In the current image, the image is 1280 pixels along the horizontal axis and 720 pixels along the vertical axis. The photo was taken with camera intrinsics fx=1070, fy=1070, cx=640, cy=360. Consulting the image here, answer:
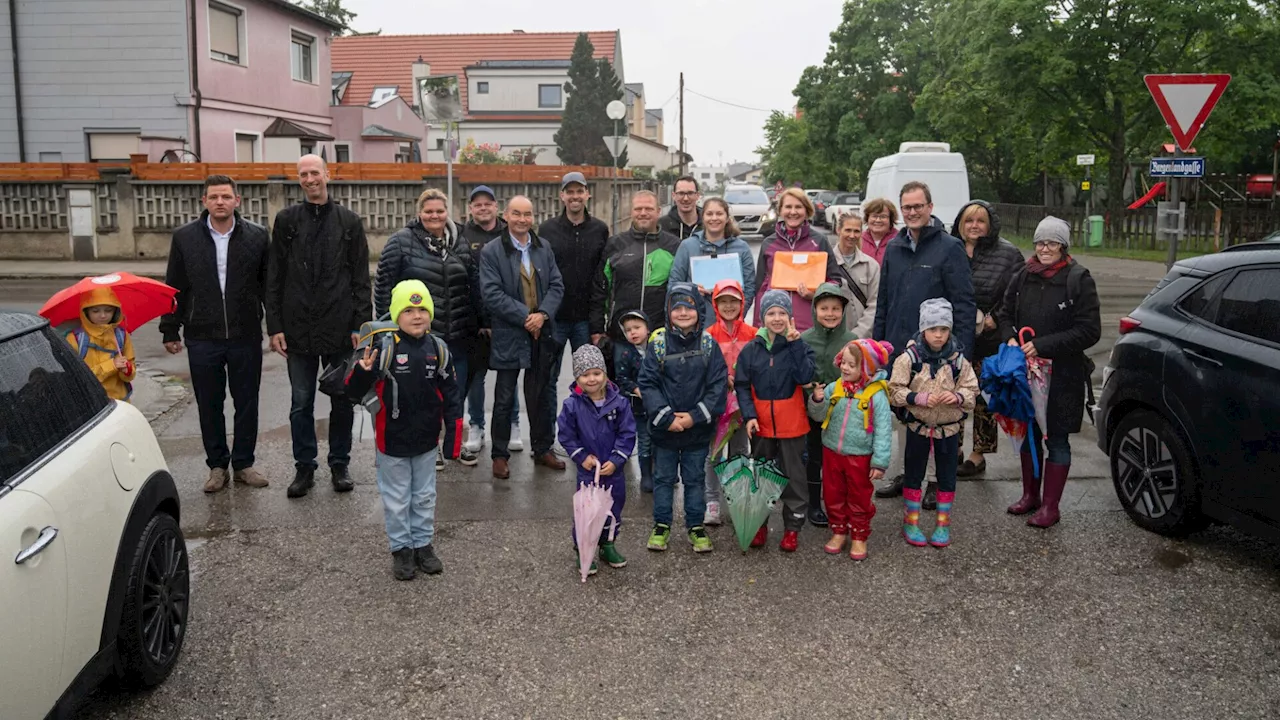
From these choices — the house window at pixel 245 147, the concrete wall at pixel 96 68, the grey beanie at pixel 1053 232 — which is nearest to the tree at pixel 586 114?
the house window at pixel 245 147

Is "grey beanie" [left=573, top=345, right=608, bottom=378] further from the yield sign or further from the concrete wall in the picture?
the concrete wall

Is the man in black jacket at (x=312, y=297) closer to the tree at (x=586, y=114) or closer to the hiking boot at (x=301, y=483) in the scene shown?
the hiking boot at (x=301, y=483)

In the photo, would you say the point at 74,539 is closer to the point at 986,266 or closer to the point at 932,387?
the point at 932,387

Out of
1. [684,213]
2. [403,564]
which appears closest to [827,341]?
[684,213]

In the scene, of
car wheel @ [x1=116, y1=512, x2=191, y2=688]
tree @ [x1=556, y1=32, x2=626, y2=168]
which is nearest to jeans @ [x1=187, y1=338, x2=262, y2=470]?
car wheel @ [x1=116, y1=512, x2=191, y2=688]

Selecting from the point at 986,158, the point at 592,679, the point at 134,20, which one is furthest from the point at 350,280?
the point at 986,158

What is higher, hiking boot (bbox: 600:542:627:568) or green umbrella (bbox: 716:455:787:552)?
green umbrella (bbox: 716:455:787:552)

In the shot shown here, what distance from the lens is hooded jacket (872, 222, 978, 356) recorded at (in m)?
6.31

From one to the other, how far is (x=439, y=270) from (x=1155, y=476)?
457 cm

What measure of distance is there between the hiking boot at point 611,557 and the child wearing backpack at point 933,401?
166cm

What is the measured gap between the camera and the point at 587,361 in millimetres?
5598

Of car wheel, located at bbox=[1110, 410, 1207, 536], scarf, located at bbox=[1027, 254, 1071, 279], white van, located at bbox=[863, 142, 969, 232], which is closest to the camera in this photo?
car wheel, located at bbox=[1110, 410, 1207, 536]

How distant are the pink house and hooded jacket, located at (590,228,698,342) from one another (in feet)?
77.1

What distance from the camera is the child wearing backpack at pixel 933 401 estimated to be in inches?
231
